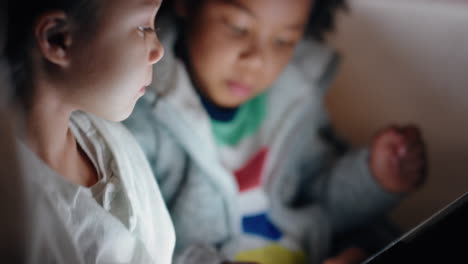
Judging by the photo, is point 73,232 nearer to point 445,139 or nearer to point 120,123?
point 120,123

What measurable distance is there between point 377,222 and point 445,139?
147mm

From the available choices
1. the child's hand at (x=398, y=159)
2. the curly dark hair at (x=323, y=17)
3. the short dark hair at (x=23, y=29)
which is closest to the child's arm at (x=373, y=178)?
the child's hand at (x=398, y=159)

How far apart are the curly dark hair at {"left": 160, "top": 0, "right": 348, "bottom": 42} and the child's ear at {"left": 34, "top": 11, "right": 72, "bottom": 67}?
0.26 metres

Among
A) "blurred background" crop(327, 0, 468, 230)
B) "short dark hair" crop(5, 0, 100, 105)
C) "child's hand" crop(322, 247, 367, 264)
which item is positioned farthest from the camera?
"blurred background" crop(327, 0, 468, 230)

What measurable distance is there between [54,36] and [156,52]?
70 mm

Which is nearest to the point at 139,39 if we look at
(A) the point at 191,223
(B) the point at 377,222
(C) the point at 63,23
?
(C) the point at 63,23

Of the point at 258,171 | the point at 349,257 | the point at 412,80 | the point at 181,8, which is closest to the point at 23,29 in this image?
the point at 181,8

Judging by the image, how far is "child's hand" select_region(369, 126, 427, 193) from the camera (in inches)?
21.3

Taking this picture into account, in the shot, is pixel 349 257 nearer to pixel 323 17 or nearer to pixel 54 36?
pixel 323 17

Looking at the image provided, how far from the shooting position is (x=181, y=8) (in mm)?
385

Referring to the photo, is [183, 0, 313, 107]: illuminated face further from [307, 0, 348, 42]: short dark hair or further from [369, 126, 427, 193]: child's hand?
[369, 126, 427, 193]: child's hand

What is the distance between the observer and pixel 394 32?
65 centimetres

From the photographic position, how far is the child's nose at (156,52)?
0.31 m

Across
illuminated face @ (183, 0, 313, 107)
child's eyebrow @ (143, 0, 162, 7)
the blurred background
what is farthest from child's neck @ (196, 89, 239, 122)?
the blurred background
